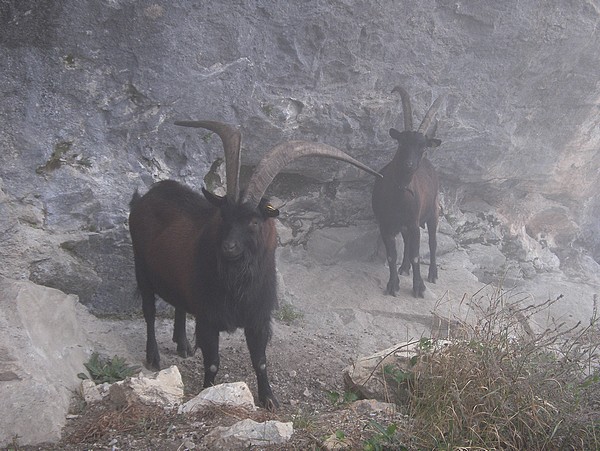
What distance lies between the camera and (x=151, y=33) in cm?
608

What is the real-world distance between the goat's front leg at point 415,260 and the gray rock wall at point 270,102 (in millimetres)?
789

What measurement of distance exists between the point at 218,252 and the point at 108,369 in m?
1.21

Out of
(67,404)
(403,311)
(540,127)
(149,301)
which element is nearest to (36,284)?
(149,301)

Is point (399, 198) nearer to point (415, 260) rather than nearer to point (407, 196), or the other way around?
point (407, 196)

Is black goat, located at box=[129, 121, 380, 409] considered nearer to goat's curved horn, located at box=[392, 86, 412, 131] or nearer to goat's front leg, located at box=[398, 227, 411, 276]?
goat's curved horn, located at box=[392, 86, 412, 131]

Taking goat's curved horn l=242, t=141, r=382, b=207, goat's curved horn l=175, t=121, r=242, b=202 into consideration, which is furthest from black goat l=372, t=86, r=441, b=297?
goat's curved horn l=175, t=121, r=242, b=202

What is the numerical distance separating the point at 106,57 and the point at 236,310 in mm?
2494

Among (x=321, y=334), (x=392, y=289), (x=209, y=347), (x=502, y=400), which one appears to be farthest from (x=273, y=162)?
(x=392, y=289)

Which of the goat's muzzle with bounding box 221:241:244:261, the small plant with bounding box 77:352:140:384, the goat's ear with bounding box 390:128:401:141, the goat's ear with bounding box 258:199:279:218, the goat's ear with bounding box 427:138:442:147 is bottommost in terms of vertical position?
the small plant with bounding box 77:352:140:384

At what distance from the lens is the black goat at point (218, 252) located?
498 cm

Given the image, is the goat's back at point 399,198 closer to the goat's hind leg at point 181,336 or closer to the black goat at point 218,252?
the black goat at point 218,252

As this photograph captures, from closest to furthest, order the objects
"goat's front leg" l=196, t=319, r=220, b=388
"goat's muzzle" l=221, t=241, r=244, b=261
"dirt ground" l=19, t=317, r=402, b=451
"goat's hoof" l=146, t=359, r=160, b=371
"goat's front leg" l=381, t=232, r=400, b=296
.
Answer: "dirt ground" l=19, t=317, r=402, b=451, "goat's muzzle" l=221, t=241, r=244, b=261, "goat's front leg" l=196, t=319, r=220, b=388, "goat's hoof" l=146, t=359, r=160, b=371, "goat's front leg" l=381, t=232, r=400, b=296

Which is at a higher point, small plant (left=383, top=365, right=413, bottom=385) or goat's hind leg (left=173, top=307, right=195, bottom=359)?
small plant (left=383, top=365, right=413, bottom=385)

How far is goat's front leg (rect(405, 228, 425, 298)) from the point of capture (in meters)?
8.10
